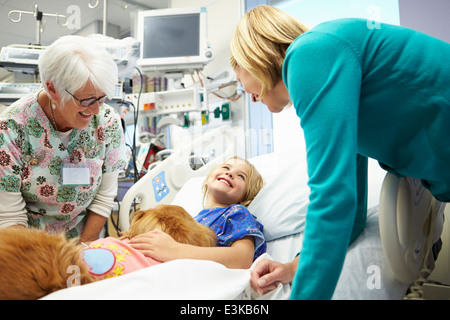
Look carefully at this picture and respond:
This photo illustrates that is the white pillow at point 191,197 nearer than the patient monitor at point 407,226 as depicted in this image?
No

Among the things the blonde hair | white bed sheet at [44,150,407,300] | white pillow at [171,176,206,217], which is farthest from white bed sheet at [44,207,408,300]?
white pillow at [171,176,206,217]

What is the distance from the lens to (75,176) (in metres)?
1.62

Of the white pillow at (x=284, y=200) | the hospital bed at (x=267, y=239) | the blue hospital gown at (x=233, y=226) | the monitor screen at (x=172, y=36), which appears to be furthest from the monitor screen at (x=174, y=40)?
the blue hospital gown at (x=233, y=226)

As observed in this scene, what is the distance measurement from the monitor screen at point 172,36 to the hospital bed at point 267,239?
1080 mm

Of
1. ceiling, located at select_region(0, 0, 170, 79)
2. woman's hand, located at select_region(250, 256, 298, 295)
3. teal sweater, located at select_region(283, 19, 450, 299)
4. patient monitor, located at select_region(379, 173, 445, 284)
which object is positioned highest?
ceiling, located at select_region(0, 0, 170, 79)

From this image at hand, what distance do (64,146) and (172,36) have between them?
176cm

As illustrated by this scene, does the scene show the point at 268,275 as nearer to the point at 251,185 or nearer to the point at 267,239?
the point at 267,239

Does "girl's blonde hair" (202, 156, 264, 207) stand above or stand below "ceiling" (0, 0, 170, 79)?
below

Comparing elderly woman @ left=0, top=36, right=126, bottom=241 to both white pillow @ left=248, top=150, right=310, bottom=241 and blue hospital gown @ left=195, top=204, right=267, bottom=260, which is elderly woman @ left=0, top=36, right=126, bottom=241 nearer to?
blue hospital gown @ left=195, top=204, right=267, bottom=260

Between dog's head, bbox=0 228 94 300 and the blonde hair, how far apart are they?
0.64 m

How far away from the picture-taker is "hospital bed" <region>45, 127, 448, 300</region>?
0.77m

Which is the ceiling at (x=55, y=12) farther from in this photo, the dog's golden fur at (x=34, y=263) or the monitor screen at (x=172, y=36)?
the dog's golden fur at (x=34, y=263)

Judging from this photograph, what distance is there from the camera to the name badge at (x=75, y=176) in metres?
1.60

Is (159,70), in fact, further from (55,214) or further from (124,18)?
(124,18)
